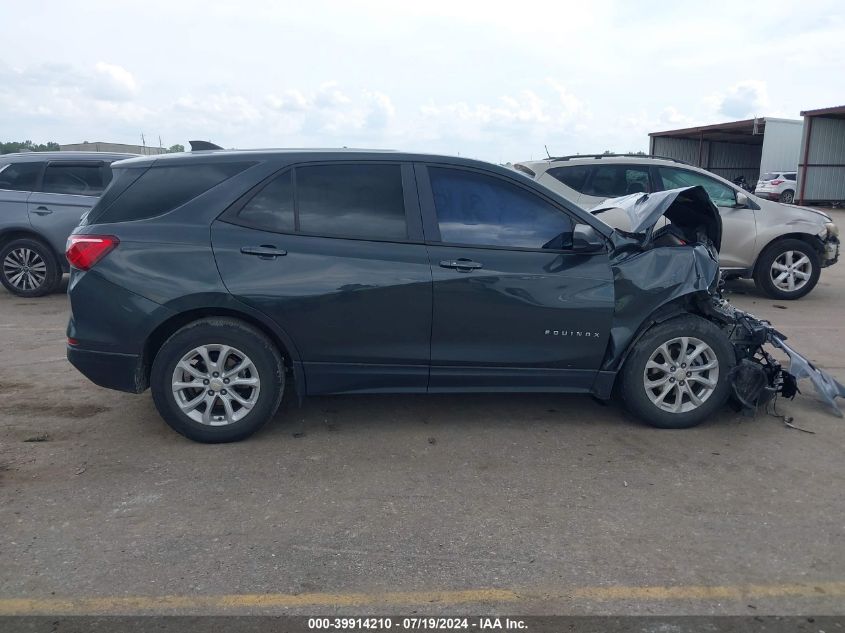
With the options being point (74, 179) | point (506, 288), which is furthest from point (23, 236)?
point (506, 288)

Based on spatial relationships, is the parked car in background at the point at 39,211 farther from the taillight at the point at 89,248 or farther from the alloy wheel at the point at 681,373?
the alloy wheel at the point at 681,373

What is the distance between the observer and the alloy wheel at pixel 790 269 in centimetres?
931

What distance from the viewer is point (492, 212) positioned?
4492mm

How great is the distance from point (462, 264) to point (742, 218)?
6.27 m

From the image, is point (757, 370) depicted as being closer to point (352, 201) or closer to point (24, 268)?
point (352, 201)

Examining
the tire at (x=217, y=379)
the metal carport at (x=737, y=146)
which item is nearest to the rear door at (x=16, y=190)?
the tire at (x=217, y=379)

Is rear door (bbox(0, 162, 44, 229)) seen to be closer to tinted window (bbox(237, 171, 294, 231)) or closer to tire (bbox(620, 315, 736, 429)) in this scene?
tinted window (bbox(237, 171, 294, 231))

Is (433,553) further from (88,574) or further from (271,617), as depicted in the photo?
(88,574)

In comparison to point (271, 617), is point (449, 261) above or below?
above

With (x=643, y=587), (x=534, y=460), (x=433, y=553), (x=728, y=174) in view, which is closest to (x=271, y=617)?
(x=433, y=553)

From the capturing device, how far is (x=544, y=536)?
3.37 m

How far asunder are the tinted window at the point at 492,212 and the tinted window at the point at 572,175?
17.2 feet

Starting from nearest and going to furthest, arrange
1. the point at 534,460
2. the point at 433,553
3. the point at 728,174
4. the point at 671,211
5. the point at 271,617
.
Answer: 1. the point at 271,617
2. the point at 433,553
3. the point at 534,460
4. the point at 671,211
5. the point at 728,174

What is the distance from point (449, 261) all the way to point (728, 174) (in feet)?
142
